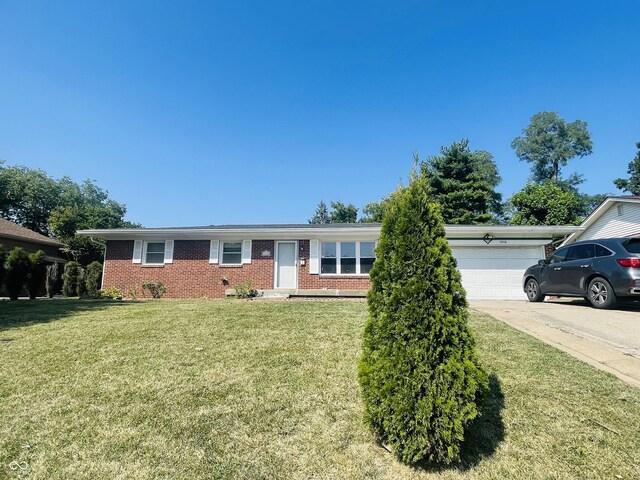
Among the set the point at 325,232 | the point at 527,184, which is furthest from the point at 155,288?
the point at 527,184

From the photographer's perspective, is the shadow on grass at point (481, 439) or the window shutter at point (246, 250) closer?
the shadow on grass at point (481, 439)

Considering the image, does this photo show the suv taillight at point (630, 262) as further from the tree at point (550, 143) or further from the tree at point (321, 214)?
the tree at point (321, 214)

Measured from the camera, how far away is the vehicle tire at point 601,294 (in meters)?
7.34

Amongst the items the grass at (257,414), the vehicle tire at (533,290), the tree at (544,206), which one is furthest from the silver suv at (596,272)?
the tree at (544,206)

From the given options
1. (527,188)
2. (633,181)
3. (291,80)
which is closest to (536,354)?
(291,80)

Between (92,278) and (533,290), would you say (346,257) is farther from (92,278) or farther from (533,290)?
(92,278)

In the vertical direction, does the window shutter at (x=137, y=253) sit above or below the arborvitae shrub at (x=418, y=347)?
above

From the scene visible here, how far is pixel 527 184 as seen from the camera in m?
27.7

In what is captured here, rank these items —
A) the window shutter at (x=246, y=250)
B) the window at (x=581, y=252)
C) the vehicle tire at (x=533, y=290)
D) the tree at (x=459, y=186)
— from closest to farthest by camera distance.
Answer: the window at (x=581, y=252) < the vehicle tire at (x=533, y=290) < the window shutter at (x=246, y=250) < the tree at (x=459, y=186)

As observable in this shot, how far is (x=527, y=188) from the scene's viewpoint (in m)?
22.6

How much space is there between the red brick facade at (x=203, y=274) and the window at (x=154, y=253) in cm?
32

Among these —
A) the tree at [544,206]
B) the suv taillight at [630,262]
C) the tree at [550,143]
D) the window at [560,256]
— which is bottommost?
the suv taillight at [630,262]

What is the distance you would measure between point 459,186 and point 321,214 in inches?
887

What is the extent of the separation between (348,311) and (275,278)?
21.4 feet
